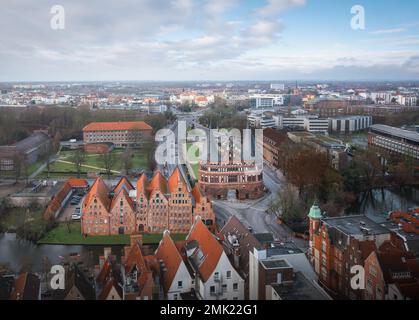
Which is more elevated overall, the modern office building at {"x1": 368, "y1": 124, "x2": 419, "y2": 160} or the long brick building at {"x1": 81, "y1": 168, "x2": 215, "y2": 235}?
the modern office building at {"x1": 368, "y1": 124, "x2": 419, "y2": 160}

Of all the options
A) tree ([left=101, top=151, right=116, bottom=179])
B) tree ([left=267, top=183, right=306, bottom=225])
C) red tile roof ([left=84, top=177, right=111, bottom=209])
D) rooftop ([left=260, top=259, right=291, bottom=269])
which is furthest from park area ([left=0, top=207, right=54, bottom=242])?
rooftop ([left=260, top=259, right=291, bottom=269])

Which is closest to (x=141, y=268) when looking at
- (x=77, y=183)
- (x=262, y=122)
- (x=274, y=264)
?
(x=274, y=264)

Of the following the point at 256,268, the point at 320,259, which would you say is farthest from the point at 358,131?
the point at 256,268

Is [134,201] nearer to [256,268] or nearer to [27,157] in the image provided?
[256,268]

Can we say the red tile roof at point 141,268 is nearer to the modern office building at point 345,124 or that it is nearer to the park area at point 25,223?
the park area at point 25,223

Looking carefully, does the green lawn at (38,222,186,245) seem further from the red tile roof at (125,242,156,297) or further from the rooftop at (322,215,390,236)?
the rooftop at (322,215,390,236)

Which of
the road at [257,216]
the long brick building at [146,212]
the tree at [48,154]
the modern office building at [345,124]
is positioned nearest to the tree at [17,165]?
the tree at [48,154]

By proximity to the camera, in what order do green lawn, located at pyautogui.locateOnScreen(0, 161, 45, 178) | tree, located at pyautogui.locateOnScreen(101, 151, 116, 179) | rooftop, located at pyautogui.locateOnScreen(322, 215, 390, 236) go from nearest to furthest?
1. rooftop, located at pyautogui.locateOnScreen(322, 215, 390, 236)
2. green lawn, located at pyautogui.locateOnScreen(0, 161, 45, 178)
3. tree, located at pyautogui.locateOnScreen(101, 151, 116, 179)

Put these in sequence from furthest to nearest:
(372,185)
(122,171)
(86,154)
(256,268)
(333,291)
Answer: (86,154) → (122,171) → (372,185) → (333,291) → (256,268)
